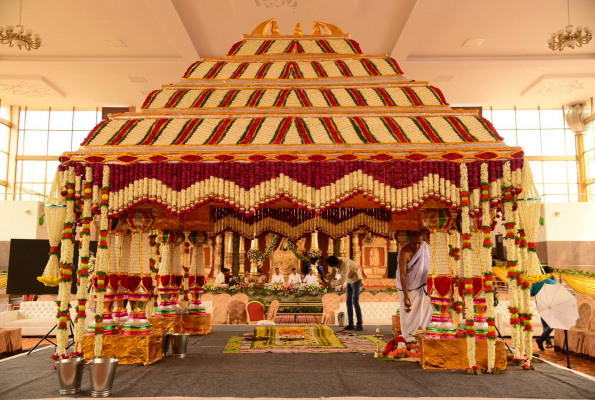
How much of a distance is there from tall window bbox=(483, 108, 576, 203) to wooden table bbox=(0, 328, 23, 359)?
18.6 metres

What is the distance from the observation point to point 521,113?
2016 centimetres

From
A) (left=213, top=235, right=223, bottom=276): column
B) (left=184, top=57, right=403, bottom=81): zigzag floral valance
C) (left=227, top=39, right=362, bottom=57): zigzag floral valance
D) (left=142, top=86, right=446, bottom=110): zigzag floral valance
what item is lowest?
(left=213, top=235, right=223, bottom=276): column

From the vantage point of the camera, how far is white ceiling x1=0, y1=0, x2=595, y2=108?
10.1 metres

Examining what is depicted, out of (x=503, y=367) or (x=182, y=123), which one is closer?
(x=503, y=367)

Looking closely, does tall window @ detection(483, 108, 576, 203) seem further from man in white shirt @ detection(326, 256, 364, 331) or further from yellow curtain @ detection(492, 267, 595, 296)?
man in white shirt @ detection(326, 256, 364, 331)

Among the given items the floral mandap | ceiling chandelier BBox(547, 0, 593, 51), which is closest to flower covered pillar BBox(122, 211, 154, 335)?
the floral mandap

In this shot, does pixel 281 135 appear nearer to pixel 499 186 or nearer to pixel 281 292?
pixel 499 186

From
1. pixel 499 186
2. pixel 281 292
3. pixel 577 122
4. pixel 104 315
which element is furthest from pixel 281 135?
pixel 577 122

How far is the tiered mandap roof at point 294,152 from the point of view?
4586 mm

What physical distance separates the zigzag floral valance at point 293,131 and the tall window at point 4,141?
A: 17173 millimetres

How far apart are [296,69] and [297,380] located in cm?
362

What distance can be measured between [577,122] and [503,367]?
17.1 meters

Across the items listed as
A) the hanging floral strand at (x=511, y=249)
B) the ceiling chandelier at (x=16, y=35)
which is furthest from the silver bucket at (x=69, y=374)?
the ceiling chandelier at (x=16, y=35)

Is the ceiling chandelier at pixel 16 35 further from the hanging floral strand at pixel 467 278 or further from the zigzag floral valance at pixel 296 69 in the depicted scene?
the hanging floral strand at pixel 467 278
